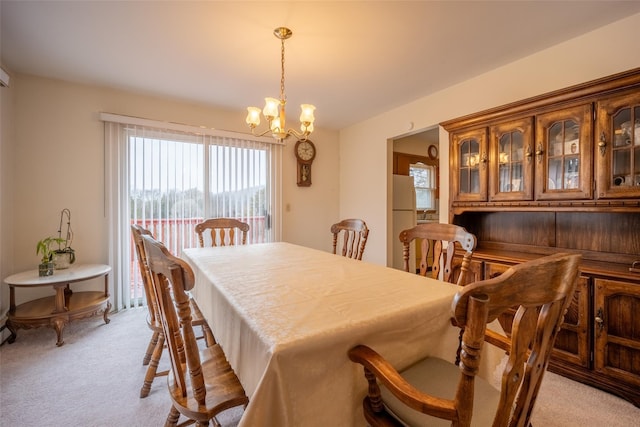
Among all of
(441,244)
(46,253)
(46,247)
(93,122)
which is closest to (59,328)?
(46,253)

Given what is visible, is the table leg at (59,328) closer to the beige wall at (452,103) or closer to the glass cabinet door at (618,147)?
the beige wall at (452,103)

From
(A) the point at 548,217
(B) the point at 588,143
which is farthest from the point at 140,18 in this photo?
(A) the point at 548,217

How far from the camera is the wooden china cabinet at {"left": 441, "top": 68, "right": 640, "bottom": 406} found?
5.33ft

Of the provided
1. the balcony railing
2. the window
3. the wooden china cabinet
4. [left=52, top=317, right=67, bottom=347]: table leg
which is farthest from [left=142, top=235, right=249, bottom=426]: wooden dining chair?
the window

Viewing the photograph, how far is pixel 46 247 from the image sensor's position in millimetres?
2598

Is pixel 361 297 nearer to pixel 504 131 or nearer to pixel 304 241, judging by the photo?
pixel 504 131

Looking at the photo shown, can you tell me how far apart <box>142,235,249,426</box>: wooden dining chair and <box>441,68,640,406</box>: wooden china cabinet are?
6.83 feet

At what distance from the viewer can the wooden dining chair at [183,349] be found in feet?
2.65

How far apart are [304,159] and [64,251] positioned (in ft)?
9.79

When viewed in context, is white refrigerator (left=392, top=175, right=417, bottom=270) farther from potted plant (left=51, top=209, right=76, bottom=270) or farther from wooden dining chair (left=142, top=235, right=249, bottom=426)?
potted plant (left=51, top=209, right=76, bottom=270)

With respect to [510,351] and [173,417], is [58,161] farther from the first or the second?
[510,351]

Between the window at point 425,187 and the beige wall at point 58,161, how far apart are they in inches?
159

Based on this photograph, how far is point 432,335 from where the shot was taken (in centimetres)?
107

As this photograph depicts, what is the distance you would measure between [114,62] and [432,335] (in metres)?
3.20
